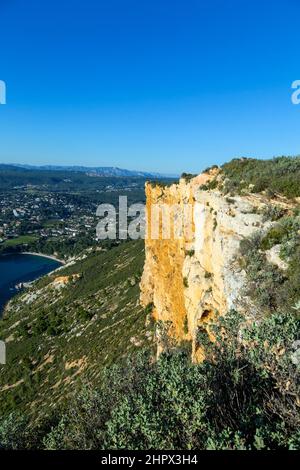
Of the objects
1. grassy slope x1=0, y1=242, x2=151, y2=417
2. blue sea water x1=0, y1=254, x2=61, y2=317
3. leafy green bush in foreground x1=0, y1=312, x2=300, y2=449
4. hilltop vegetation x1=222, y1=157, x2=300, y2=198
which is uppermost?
hilltop vegetation x1=222, y1=157, x2=300, y2=198

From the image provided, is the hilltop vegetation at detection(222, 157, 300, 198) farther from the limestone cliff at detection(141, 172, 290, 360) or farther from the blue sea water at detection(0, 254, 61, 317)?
the blue sea water at detection(0, 254, 61, 317)

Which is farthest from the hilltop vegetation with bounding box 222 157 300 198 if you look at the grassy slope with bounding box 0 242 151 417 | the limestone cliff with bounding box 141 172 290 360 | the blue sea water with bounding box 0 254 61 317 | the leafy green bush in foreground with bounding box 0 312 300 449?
the blue sea water with bounding box 0 254 61 317

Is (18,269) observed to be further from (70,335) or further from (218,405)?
(218,405)

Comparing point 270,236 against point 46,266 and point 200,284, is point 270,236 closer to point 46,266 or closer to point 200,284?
point 200,284

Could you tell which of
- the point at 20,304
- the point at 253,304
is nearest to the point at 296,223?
the point at 253,304

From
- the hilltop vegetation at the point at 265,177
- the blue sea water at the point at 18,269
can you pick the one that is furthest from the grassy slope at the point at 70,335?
the blue sea water at the point at 18,269
